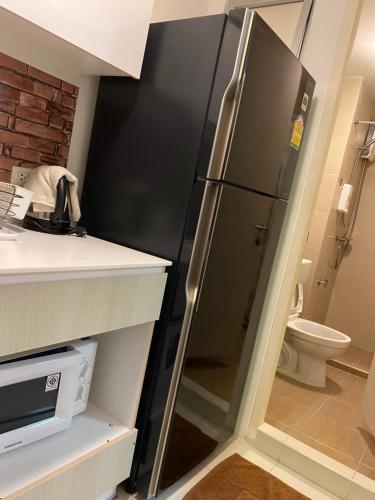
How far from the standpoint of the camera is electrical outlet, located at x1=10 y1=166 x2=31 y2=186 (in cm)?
136

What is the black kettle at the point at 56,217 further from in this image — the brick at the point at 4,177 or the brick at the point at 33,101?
the brick at the point at 33,101

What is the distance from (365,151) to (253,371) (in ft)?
8.50

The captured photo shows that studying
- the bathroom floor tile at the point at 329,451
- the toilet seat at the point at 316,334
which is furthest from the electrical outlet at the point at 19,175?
the toilet seat at the point at 316,334

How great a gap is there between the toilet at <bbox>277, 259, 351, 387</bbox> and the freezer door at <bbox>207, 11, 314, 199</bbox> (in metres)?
1.11

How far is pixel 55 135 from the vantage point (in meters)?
1.46

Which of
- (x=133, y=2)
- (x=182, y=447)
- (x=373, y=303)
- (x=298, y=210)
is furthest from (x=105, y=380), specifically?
(x=373, y=303)

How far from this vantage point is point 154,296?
122cm

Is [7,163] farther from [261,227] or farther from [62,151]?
[261,227]

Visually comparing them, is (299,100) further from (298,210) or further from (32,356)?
(32,356)

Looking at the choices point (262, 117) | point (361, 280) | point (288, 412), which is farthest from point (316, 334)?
point (262, 117)

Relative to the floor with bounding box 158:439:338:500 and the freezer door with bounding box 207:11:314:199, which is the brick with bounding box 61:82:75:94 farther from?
the floor with bounding box 158:439:338:500

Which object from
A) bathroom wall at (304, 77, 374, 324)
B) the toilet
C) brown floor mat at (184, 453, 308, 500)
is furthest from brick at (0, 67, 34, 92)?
bathroom wall at (304, 77, 374, 324)

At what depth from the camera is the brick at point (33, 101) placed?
4.32ft

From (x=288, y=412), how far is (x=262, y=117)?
5.94ft
